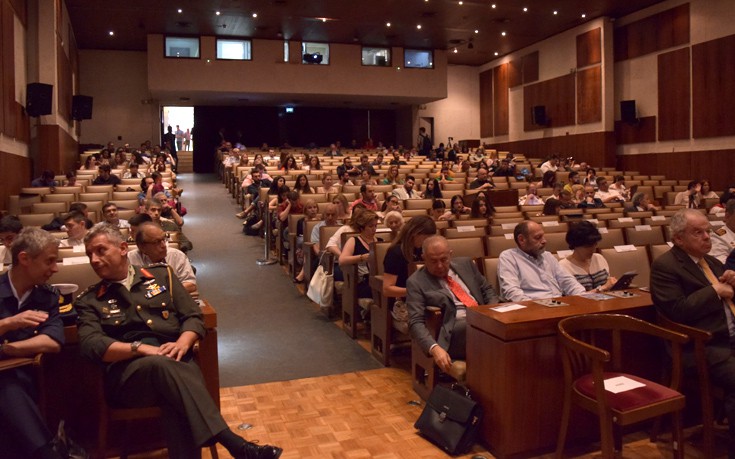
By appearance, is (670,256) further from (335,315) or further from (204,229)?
(204,229)

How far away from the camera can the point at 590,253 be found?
387 centimetres

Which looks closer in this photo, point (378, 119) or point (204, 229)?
point (204, 229)

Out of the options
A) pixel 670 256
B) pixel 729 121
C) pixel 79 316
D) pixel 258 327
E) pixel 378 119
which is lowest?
pixel 258 327

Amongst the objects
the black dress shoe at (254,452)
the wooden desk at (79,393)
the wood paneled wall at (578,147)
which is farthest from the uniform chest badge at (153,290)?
the wood paneled wall at (578,147)

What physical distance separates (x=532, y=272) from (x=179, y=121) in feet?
61.9

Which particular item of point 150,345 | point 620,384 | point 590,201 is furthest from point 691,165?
point 150,345

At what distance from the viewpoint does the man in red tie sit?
3254 mm

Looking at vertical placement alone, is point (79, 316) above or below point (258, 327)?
above

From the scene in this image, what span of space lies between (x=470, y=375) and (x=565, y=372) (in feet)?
1.77

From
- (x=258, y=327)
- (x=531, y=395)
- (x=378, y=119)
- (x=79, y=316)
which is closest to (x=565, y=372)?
(x=531, y=395)

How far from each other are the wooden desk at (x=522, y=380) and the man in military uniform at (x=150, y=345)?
3.52ft

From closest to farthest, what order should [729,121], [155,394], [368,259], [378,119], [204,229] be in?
[155,394] → [368,259] → [204,229] → [729,121] → [378,119]

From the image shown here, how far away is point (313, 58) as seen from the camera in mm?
17250

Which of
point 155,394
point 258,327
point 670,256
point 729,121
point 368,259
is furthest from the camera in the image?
point 729,121
